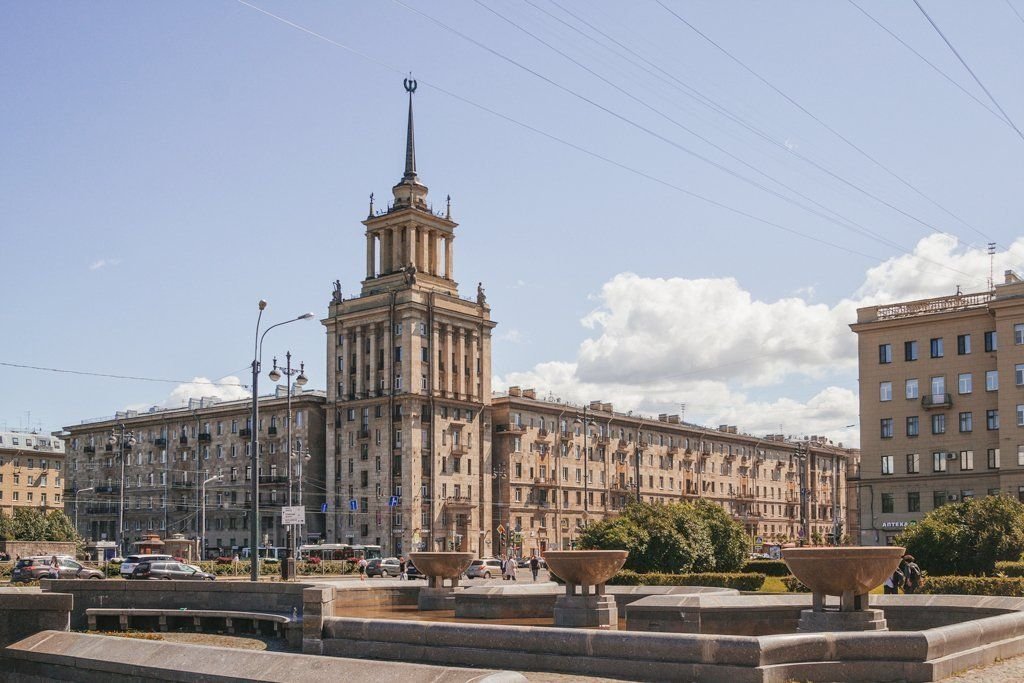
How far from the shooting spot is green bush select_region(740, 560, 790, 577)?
48416 mm

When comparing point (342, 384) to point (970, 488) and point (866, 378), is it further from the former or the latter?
point (970, 488)

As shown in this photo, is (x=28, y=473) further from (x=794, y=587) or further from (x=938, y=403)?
(x=794, y=587)

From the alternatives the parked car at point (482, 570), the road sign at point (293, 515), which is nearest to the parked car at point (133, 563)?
the road sign at point (293, 515)

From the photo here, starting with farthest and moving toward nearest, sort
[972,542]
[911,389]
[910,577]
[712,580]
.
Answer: [911,389] < [712,580] < [972,542] < [910,577]

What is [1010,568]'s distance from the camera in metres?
33.4

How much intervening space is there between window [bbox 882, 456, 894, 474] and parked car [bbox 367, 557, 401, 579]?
31816 millimetres

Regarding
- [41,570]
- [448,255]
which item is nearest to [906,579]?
[41,570]

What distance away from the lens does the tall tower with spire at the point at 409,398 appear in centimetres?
9744

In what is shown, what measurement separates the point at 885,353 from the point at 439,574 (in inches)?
2093

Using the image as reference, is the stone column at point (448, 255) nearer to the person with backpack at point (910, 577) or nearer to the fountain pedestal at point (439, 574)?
the person with backpack at point (910, 577)

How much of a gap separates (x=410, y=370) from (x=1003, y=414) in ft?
161

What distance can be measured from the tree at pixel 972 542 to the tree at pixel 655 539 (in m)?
8.12

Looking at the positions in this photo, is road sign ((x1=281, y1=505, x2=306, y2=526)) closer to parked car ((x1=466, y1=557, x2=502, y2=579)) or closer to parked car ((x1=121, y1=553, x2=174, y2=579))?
parked car ((x1=121, y1=553, x2=174, y2=579))

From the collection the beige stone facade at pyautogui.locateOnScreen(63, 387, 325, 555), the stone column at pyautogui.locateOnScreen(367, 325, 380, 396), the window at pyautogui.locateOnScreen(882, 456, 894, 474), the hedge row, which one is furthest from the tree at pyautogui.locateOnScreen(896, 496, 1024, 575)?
the beige stone facade at pyautogui.locateOnScreen(63, 387, 325, 555)
